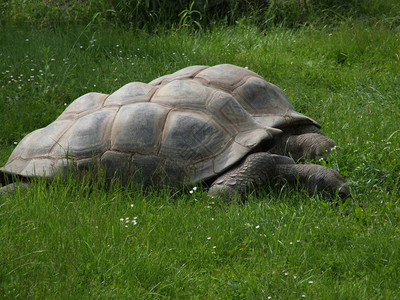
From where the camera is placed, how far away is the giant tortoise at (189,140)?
173 inches

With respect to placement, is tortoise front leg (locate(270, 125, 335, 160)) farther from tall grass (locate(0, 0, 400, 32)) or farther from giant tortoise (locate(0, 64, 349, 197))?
tall grass (locate(0, 0, 400, 32))

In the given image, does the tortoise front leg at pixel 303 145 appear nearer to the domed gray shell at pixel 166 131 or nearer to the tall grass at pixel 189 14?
the domed gray shell at pixel 166 131

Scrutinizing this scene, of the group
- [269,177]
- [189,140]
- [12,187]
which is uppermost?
[189,140]

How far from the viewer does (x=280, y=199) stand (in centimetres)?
430

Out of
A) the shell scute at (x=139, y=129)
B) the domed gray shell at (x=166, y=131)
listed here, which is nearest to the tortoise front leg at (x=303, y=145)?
the domed gray shell at (x=166, y=131)

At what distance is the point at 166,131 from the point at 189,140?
20 centimetres

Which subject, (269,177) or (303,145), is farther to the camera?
(303,145)

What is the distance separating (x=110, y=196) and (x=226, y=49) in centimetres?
419

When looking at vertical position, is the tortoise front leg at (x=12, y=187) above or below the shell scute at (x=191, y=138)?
below

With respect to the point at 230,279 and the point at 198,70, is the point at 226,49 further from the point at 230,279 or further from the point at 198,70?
the point at 230,279

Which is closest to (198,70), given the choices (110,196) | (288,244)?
(110,196)

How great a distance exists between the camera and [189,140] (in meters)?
4.52

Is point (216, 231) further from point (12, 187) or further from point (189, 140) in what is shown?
point (12, 187)

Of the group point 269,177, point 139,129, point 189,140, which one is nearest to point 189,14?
point 139,129
